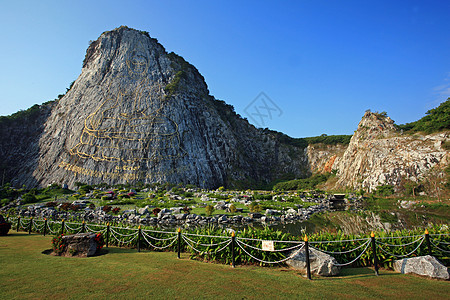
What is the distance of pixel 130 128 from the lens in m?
50.1

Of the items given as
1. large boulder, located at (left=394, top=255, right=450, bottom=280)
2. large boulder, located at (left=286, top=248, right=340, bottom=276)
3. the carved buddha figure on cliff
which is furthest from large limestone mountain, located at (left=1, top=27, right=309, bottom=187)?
large boulder, located at (left=394, top=255, right=450, bottom=280)

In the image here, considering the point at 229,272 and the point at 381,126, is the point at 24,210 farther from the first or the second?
the point at 381,126

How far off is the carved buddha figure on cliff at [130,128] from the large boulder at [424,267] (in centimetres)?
4472

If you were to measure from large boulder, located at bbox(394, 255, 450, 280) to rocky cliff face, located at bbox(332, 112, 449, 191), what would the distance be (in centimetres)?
3652

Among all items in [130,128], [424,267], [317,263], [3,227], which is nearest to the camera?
[424,267]

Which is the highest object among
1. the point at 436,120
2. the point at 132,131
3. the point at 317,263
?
the point at 436,120

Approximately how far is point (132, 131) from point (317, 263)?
48772 millimetres

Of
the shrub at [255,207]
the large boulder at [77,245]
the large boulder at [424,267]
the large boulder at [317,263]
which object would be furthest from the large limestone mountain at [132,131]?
the large boulder at [424,267]

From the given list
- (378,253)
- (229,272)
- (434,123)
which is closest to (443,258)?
(378,253)

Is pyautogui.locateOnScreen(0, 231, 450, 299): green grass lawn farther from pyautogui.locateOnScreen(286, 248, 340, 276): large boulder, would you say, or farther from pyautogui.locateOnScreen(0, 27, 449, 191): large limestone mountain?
pyautogui.locateOnScreen(0, 27, 449, 191): large limestone mountain

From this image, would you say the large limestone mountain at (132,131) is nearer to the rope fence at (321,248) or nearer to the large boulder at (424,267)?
the rope fence at (321,248)

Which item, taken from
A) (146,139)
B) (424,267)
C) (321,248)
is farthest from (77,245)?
(146,139)

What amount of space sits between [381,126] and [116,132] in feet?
185

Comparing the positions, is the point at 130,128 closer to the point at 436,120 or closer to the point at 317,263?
the point at 317,263
